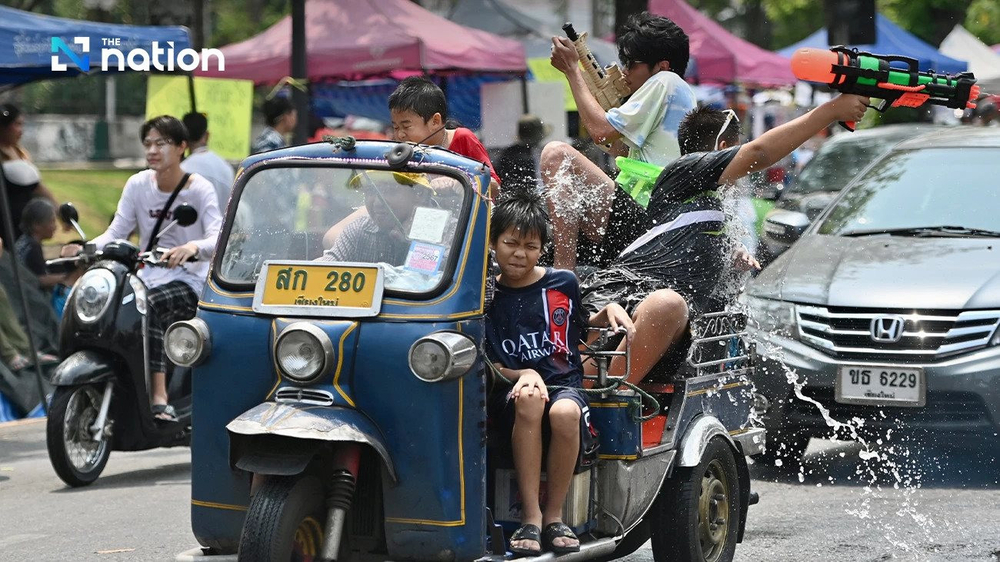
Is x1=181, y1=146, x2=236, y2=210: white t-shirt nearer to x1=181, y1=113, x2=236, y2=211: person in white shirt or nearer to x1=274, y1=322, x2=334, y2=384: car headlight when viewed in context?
x1=181, y1=113, x2=236, y2=211: person in white shirt

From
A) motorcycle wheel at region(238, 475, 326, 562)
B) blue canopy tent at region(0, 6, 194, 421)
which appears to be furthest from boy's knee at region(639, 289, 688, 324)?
blue canopy tent at region(0, 6, 194, 421)

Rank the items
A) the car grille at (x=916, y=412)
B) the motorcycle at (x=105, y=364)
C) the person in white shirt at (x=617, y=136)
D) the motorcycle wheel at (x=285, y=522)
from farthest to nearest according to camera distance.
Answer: the motorcycle at (x=105, y=364)
the car grille at (x=916, y=412)
the person in white shirt at (x=617, y=136)
the motorcycle wheel at (x=285, y=522)

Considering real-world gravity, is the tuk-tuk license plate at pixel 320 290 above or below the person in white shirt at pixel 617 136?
below

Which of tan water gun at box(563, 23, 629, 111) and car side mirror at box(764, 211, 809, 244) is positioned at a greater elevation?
tan water gun at box(563, 23, 629, 111)

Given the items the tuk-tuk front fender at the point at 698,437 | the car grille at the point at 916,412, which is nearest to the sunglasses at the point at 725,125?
the tuk-tuk front fender at the point at 698,437

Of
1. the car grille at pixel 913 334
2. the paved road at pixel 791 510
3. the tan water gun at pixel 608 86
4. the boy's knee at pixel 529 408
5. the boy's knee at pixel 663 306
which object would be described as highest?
the tan water gun at pixel 608 86

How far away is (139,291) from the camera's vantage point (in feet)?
27.0

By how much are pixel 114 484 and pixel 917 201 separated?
515 cm

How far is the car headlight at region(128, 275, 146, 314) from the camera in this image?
816 centimetres

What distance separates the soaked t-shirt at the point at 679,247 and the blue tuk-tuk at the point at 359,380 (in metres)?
0.72

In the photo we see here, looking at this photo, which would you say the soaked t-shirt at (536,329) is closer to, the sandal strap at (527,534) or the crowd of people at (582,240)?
the crowd of people at (582,240)

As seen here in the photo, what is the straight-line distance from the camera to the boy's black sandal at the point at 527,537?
484 cm

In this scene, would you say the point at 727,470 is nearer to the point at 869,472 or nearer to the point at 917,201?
the point at 869,472

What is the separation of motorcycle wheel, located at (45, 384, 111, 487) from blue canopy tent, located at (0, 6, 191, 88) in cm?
326
